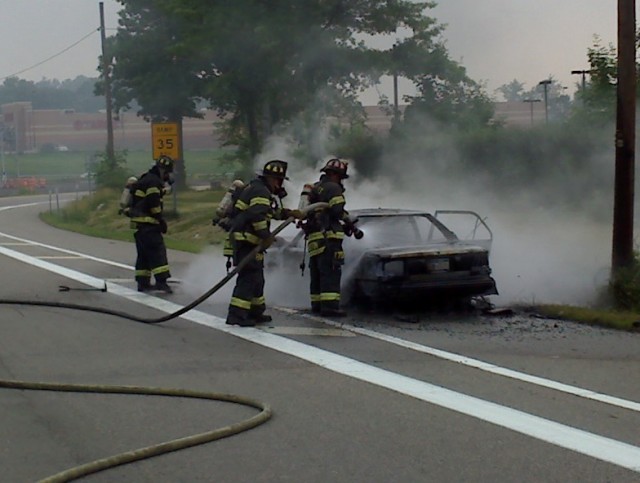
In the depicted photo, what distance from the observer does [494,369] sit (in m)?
8.62

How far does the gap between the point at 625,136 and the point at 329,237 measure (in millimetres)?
3690

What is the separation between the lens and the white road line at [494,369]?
746cm

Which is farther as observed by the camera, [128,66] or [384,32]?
[128,66]

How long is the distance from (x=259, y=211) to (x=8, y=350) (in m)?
2.79

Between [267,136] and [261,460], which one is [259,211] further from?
[267,136]

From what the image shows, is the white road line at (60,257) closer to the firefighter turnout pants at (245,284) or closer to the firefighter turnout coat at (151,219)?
the firefighter turnout coat at (151,219)

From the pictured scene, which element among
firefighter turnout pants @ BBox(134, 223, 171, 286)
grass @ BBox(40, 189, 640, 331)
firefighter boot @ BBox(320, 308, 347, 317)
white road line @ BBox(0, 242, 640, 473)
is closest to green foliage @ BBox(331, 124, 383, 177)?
grass @ BBox(40, 189, 640, 331)

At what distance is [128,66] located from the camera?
44.9 metres

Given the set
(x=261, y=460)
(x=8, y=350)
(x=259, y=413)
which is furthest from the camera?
(x=8, y=350)

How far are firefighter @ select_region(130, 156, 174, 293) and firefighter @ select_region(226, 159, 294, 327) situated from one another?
3017 mm

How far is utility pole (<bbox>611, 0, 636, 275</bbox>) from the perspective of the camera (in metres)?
12.2

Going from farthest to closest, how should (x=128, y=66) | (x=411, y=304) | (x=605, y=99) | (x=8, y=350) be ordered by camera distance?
(x=128, y=66), (x=605, y=99), (x=411, y=304), (x=8, y=350)

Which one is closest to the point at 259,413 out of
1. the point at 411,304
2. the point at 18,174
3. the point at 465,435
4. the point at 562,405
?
the point at 465,435

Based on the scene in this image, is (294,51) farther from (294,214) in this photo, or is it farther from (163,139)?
(294,214)
